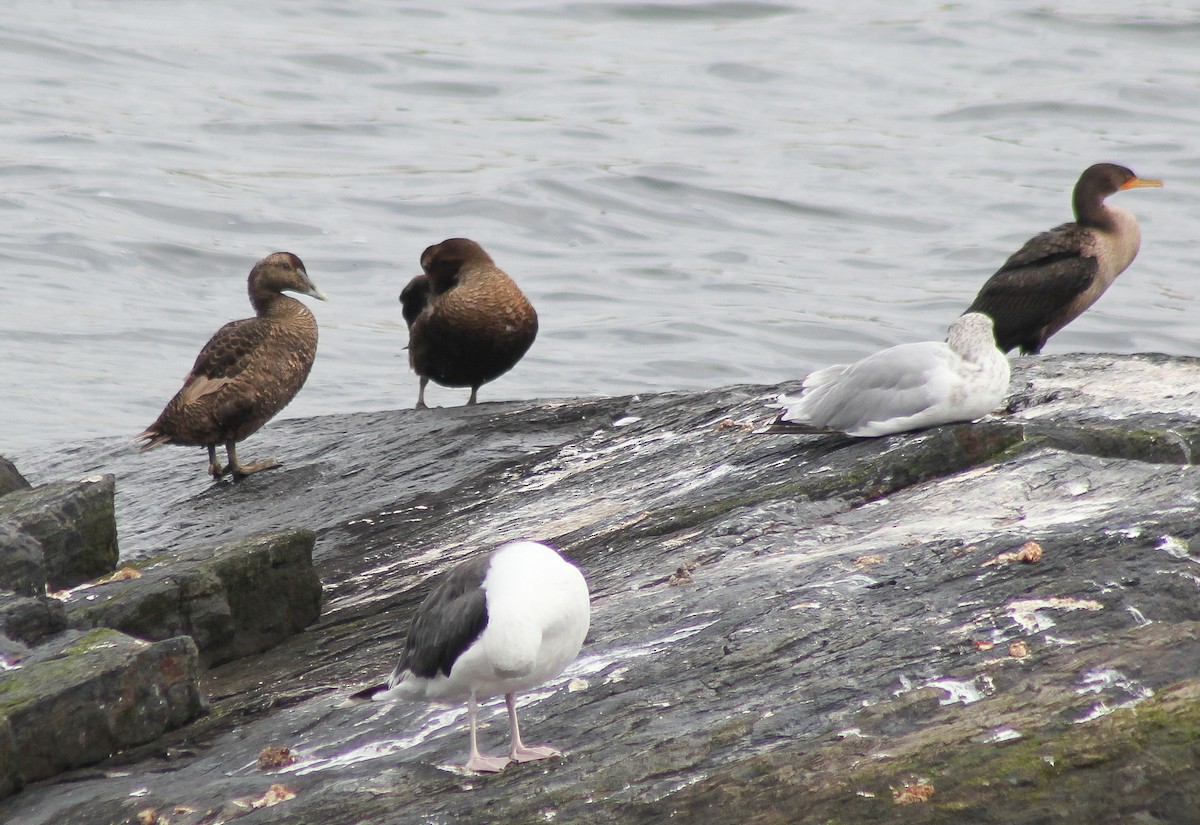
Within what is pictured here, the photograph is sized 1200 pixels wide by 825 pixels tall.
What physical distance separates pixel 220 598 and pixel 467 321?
4.04m

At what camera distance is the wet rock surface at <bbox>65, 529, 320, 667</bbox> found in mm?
5395

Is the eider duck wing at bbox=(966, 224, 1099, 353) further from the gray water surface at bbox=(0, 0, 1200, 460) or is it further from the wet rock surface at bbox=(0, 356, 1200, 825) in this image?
the gray water surface at bbox=(0, 0, 1200, 460)

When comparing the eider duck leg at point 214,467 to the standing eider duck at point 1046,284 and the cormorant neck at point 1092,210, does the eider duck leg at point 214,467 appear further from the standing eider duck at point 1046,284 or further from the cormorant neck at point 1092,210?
the cormorant neck at point 1092,210

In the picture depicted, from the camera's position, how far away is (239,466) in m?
8.24

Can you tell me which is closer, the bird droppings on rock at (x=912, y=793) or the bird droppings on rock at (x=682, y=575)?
the bird droppings on rock at (x=912, y=793)

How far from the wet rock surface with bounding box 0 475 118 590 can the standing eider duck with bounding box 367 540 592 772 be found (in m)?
2.29

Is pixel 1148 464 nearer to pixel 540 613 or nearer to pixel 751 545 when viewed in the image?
pixel 751 545

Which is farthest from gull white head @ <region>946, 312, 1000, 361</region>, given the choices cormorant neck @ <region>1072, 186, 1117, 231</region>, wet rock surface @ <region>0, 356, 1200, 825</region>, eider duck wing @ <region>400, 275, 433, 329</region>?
eider duck wing @ <region>400, 275, 433, 329</region>

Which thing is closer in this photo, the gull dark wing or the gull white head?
the gull dark wing

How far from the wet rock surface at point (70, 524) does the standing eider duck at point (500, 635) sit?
229 centimetres

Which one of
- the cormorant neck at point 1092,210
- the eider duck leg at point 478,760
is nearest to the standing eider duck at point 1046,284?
the cormorant neck at point 1092,210

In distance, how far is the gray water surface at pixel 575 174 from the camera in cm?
1577

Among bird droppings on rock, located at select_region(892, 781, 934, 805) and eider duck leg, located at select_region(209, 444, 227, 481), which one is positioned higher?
bird droppings on rock, located at select_region(892, 781, 934, 805)

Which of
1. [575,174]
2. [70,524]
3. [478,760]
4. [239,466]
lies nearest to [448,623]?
[478,760]
